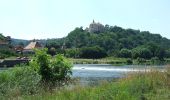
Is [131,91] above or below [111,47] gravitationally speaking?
below

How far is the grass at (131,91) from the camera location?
35.0ft

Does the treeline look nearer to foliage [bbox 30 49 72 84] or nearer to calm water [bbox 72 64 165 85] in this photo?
calm water [bbox 72 64 165 85]

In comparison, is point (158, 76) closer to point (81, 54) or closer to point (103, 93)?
point (103, 93)

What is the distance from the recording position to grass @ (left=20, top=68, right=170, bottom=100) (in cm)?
1068

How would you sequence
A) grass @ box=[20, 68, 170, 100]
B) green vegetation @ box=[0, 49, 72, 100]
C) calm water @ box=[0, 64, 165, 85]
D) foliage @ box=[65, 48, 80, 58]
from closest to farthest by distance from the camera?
grass @ box=[20, 68, 170, 100] < green vegetation @ box=[0, 49, 72, 100] < calm water @ box=[0, 64, 165, 85] < foliage @ box=[65, 48, 80, 58]

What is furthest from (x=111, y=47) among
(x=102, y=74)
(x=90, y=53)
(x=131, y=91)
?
(x=131, y=91)

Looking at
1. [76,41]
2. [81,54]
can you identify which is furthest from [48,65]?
[76,41]

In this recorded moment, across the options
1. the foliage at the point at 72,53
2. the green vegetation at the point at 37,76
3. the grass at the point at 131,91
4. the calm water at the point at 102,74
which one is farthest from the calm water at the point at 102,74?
the foliage at the point at 72,53

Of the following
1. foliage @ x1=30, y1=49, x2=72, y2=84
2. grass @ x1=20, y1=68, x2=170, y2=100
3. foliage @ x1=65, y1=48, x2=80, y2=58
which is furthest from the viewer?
foliage @ x1=65, y1=48, x2=80, y2=58

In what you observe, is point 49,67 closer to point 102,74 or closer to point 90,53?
point 102,74

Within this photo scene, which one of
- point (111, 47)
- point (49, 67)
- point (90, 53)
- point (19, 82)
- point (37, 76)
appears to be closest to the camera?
point (19, 82)

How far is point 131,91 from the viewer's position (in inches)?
468

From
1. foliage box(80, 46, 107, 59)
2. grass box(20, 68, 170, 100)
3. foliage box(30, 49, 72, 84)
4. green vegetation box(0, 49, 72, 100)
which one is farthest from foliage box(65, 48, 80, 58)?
grass box(20, 68, 170, 100)

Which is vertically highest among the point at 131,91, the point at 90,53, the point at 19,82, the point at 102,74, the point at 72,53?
the point at 90,53
